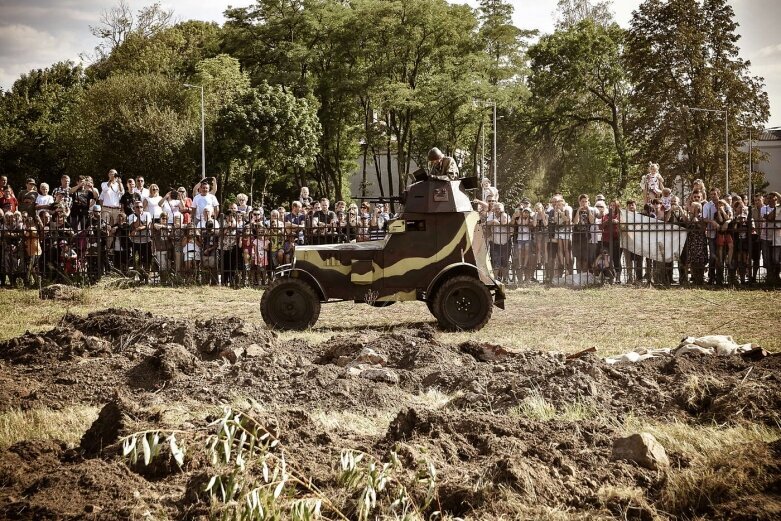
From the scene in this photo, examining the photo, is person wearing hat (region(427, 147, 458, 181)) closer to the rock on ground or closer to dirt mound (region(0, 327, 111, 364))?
dirt mound (region(0, 327, 111, 364))

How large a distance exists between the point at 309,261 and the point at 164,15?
53013 millimetres

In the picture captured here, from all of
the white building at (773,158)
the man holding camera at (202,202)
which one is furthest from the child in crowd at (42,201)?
the white building at (773,158)

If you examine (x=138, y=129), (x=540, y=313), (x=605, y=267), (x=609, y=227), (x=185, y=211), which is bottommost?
(x=540, y=313)

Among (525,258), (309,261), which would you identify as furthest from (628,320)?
(525,258)

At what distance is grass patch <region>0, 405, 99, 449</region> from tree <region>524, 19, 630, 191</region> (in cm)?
4571

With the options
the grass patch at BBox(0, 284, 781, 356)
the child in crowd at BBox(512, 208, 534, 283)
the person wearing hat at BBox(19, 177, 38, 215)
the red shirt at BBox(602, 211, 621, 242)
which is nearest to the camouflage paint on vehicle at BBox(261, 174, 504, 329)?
the grass patch at BBox(0, 284, 781, 356)

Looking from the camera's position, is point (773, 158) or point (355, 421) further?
point (773, 158)

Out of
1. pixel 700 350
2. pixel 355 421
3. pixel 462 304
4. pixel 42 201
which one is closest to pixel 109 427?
pixel 355 421

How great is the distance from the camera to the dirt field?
471 centimetres

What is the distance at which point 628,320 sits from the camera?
44.1ft

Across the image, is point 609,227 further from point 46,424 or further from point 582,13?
point 582,13

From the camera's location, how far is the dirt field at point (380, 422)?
471 centimetres

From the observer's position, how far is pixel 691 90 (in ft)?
136

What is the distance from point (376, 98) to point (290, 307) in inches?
1578
